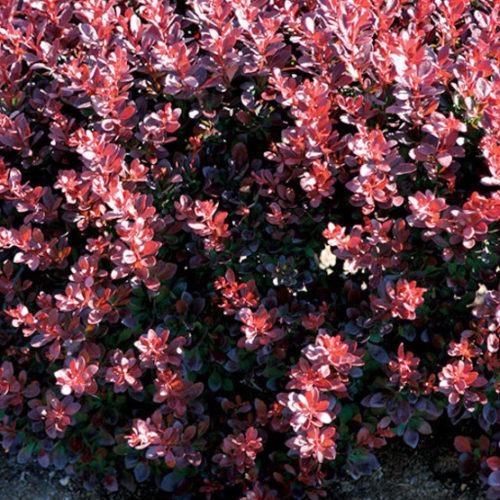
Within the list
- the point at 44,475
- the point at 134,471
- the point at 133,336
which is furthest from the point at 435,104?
the point at 44,475

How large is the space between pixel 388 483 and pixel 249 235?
1.15 metres

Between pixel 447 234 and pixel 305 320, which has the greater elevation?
pixel 447 234

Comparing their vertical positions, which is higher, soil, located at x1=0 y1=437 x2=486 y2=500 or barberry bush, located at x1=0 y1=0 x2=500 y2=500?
barberry bush, located at x1=0 y1=0 x2=500 y2=500

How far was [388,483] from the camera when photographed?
2.98m

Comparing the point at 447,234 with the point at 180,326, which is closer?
the point at 447,234

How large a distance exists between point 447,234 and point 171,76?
106 cm

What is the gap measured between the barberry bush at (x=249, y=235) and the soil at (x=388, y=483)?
132 millimetres

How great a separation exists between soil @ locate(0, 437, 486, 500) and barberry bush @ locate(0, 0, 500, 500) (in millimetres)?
132

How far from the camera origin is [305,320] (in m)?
2.61

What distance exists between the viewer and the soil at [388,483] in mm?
→ 2941

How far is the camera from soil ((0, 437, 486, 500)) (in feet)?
9.65

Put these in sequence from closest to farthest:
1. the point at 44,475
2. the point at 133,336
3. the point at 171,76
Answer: the point at 171,76 < the point at 133,336 < the point at 44,475

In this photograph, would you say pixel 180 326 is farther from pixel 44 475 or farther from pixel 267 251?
pixel 44 475

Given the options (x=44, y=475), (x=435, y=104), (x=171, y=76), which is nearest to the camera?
(x=435, y=104)
